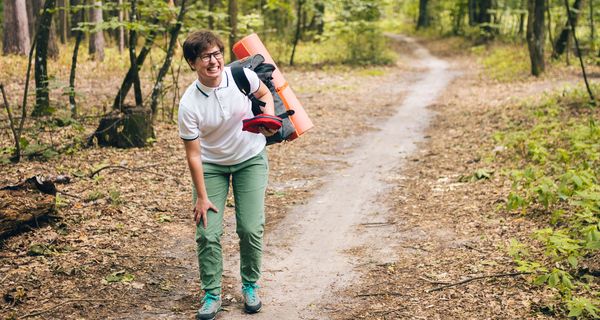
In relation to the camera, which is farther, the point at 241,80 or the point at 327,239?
the point at 327,239

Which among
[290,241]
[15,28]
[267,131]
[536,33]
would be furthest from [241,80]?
[536,33]

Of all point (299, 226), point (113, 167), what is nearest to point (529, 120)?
point (299, 226)

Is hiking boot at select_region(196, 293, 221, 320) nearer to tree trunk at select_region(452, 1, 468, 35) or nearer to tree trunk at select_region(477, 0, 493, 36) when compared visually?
tree trunk at select_region(477, 0, 493, 36)

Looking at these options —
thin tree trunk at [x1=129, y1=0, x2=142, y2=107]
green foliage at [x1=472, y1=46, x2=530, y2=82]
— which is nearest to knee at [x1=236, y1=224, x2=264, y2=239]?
thin tree trunk at [x1=129, y1=0, x2=142, y2=107]

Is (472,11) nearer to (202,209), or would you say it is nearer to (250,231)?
(250,231)

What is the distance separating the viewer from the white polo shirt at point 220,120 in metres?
3.94

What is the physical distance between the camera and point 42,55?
32.6ft

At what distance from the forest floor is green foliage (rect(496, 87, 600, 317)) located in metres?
0.23

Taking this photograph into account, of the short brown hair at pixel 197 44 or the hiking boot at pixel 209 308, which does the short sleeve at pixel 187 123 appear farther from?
the hiking boot at pixel 209 308

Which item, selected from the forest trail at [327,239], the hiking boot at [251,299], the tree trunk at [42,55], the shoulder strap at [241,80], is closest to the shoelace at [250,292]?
the hiking boot at [251,299]

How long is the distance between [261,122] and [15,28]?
15.7 m

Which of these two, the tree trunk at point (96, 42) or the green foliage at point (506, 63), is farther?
the green foliage at point (506, 63)

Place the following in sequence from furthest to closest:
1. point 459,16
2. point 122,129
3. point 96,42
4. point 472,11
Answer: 1. point 472,11
2. point 459,16
3. point 96,42
4. point 122,129

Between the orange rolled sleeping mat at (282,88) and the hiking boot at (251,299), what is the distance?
1230 millimetres
